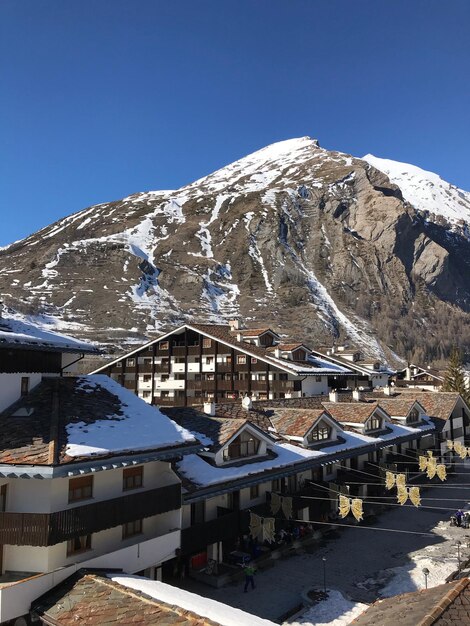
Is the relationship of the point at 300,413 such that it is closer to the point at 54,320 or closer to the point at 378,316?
the point at 54,320

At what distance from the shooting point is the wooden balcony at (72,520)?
44.8 feet

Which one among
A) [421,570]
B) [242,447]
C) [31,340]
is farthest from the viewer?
[242,447]

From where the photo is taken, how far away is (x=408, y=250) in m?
196

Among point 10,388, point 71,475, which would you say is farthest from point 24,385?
point 71,475

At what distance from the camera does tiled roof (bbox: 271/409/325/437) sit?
27.3m

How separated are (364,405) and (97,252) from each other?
145213 mm

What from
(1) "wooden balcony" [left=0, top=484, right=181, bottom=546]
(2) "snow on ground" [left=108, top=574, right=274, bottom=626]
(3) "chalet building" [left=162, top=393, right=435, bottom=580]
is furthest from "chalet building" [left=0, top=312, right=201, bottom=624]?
(3) "chalet building" [left=162, top=393, right=435, bottom=580]

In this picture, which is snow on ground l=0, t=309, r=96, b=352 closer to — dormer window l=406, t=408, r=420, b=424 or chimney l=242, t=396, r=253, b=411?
chimney l=242, t=396, r=253, b=411

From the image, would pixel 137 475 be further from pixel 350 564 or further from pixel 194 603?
pixel 350 564

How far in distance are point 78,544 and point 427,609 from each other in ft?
34.4

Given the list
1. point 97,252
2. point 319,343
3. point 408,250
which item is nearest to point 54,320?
point 97,252

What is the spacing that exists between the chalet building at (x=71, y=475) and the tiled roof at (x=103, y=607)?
2.04 feet

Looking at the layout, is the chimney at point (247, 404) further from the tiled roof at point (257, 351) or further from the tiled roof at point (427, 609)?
the tiled roof at point (427, 609)

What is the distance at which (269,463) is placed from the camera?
23.3 meters
